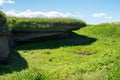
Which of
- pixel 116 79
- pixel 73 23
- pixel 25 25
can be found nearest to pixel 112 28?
pixel 73 23

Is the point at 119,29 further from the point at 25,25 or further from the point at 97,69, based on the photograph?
the point at 97,69

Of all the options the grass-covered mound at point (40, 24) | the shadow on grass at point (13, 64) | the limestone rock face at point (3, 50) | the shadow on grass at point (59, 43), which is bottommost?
the shadow on grass at point (13, 64)

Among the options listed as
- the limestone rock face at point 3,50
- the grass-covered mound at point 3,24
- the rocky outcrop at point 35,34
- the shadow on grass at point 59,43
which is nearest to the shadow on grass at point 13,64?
the limestone rock face at point 3,50

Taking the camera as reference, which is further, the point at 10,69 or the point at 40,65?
the point at 40,65

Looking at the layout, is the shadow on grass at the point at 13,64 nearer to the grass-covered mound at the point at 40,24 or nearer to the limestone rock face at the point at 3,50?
the limestone rock face at the point at 3,50

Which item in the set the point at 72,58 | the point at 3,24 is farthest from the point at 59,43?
the point at 3,24

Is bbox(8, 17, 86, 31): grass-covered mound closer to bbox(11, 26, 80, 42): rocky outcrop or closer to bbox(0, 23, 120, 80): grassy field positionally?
bbox(11, 26, 80, 42): rocky outcrop

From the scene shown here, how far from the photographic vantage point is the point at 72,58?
2023 centimetres

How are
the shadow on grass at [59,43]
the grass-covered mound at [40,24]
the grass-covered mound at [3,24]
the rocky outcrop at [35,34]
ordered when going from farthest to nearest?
the rocky outcrop at [35,34], the grass-covered mound at [40,24], the shadow on grass at [59,43], the grass-covered mound at [3,24]

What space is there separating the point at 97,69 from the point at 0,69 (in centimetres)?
486

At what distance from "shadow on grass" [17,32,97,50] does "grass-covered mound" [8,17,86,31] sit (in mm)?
1005

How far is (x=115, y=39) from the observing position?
27.6 metres

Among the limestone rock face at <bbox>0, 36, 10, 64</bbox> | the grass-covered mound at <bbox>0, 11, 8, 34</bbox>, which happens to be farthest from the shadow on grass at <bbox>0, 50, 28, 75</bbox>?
the grass-covered mound at <bbox>0, 11, 8, 34</bbox>

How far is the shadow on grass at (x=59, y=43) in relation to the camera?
2473 cm
